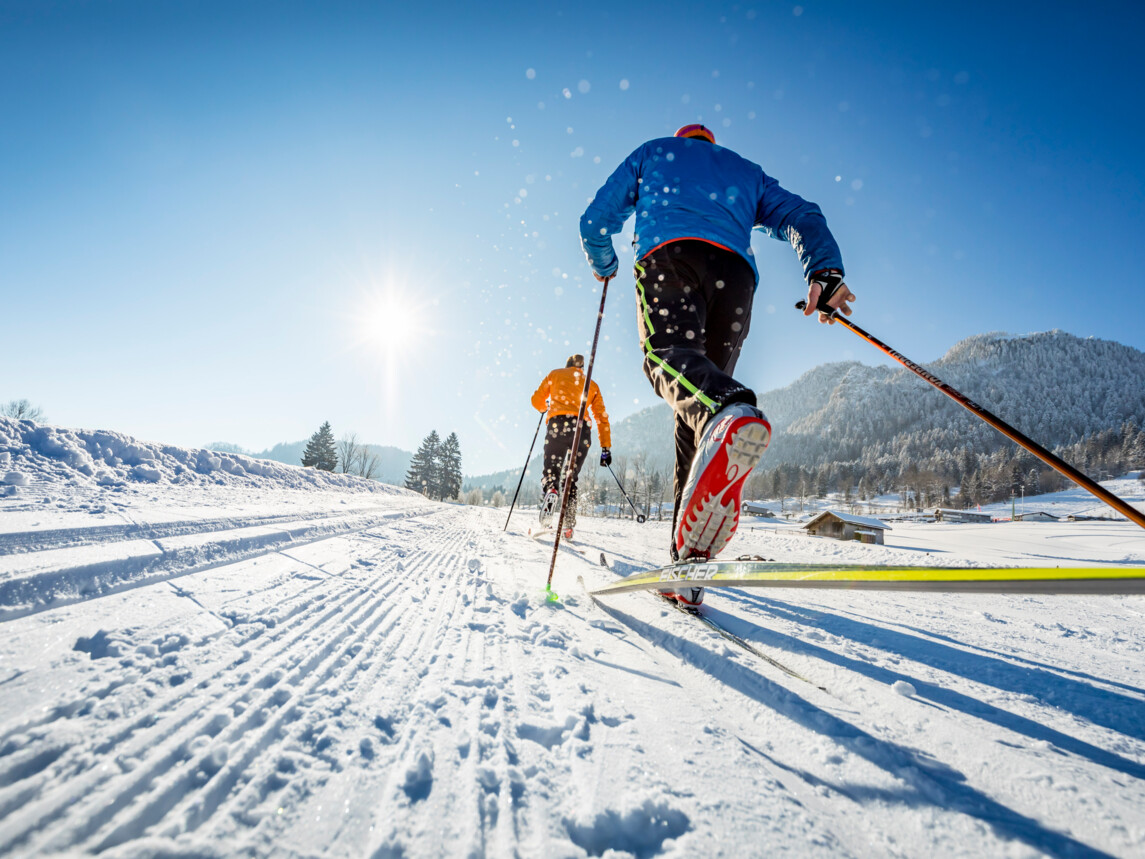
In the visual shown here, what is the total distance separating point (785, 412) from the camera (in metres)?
171

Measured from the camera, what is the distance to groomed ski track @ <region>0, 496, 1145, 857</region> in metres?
0.58

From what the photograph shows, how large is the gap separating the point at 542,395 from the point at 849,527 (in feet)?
58.9

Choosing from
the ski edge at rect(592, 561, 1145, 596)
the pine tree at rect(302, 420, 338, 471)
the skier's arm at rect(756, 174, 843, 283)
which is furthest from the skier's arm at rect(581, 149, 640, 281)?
the pine tree at rect(302, 420, 338, 471)

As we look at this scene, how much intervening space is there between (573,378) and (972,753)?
5.23m

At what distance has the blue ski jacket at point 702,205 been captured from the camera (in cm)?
209

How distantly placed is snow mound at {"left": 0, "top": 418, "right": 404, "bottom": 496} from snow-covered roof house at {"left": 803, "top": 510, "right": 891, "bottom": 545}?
1506cm

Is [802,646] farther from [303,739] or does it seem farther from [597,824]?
[303,739]

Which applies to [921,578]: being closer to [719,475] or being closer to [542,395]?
[719,475]

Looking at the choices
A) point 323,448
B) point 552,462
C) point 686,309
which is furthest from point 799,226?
point 323,448

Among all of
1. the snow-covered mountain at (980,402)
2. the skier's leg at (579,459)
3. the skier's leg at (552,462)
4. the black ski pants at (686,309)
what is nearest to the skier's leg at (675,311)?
the black ski pants at (686,309)

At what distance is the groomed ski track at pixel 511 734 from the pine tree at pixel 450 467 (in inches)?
1537

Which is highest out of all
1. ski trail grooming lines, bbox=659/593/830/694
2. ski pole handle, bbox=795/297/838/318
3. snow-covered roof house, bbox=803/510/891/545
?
ski pole handle, bbox=795/297/838/318

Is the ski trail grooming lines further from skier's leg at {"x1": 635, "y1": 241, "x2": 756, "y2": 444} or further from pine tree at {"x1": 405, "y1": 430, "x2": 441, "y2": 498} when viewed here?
pine tree at {"x1": 405, "y1": 430, "x2": 441, "y2": 498}

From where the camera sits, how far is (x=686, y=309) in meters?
2.03
